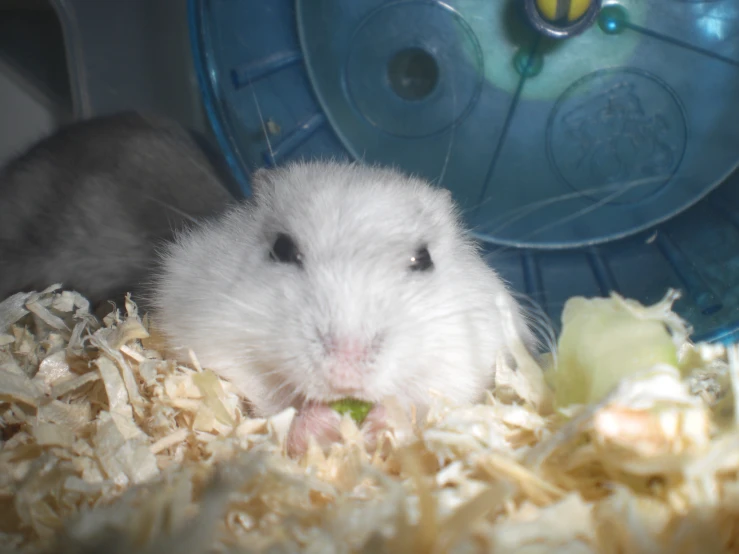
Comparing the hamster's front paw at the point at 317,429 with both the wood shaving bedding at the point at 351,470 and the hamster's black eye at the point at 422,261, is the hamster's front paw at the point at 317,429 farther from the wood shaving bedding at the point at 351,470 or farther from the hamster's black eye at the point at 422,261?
the hamster's black eye at the point at 422,261

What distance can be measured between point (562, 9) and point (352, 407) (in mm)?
1465

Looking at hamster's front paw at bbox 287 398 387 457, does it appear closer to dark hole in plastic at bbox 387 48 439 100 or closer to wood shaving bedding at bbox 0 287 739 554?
wood shaving bedding at bbox 0 287 739 554

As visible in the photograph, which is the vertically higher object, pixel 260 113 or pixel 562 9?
pixel 562 9

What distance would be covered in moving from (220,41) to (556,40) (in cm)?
119

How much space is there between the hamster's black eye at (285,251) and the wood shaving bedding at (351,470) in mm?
343

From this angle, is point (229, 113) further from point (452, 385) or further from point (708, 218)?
point (708, 218)

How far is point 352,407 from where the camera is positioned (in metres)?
1.46

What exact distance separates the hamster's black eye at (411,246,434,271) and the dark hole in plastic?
0.79 meters

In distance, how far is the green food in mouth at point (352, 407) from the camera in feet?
4.75

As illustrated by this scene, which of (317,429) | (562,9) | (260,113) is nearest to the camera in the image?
(317,429)

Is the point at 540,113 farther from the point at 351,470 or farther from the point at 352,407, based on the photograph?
the point at 351,470

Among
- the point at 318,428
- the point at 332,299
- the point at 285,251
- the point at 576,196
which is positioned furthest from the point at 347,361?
the point at 576,196

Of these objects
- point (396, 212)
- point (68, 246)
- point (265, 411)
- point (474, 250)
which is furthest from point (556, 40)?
→ point (68, 246)

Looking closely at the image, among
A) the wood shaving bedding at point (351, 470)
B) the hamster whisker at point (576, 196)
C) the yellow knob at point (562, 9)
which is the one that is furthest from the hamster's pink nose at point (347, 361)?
the yellow knob at point (562, 9)
